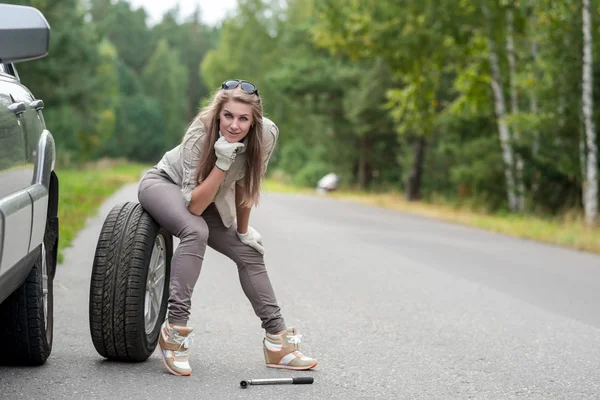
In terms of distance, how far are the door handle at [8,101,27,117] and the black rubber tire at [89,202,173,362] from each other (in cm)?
92

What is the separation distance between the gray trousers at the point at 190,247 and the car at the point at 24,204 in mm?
553

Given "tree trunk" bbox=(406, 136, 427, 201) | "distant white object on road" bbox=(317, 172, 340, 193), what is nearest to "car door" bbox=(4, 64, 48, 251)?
"tree trunk" bbox=(406, 136, 427, 201)

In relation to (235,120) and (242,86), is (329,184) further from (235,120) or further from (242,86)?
(235,120)

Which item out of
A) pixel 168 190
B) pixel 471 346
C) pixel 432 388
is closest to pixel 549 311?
pixel 471 346

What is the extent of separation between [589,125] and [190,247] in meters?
15.7

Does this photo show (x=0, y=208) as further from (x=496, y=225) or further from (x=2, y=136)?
(x=496, y=225)

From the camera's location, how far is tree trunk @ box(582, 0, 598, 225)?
18953 mm

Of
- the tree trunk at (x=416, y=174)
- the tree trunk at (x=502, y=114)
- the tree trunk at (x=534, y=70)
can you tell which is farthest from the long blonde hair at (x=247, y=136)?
the tree trunk at (x=416, y=174)

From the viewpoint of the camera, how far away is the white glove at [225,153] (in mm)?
4785

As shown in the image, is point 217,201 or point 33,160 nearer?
point 33,160

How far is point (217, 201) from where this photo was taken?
16.8 ft

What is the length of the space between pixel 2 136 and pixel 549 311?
521 centimetres

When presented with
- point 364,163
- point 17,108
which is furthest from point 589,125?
point 364,163

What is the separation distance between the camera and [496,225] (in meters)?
18.6
